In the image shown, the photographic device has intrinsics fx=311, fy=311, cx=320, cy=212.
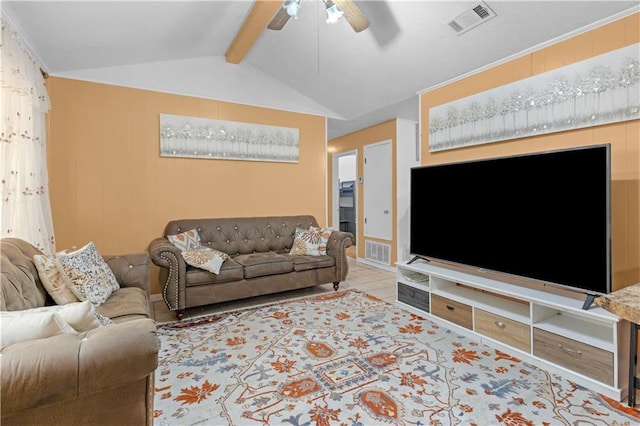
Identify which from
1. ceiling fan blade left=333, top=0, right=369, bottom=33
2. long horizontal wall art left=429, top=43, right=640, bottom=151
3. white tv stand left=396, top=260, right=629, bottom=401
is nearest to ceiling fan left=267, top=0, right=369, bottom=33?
ceiling fan blade left=333, top=0, right=369, bottom=33

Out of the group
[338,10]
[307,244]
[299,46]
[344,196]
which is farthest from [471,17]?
[344,196]

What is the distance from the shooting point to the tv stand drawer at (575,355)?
1.84 meters

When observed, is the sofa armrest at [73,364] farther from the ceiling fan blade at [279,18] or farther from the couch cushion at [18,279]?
the ceiling fan blade at [279,18]

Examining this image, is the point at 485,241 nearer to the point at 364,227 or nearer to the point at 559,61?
the point at 559,61

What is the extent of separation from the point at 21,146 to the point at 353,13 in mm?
2664

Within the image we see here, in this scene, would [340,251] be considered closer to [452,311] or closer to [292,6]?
[452,311]

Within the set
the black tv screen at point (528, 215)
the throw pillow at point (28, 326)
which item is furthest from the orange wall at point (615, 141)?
the throw pillow at point (28, 326)

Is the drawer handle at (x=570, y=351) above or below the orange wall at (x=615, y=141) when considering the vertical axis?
below

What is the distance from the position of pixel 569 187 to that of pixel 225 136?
369 cm

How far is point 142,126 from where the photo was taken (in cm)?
371

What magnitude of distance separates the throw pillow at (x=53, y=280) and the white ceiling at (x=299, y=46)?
1757 mm

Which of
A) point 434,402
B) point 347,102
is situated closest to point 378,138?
point 347,102

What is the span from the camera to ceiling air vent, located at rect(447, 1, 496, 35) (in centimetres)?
249

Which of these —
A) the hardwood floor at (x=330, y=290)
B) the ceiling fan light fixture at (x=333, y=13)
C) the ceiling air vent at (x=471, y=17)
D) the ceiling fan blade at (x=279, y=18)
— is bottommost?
the hardwood floor at (x=330, y=290)
